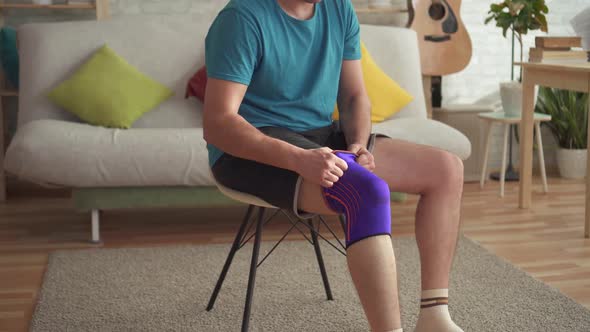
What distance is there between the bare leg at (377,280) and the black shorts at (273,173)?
24 cm

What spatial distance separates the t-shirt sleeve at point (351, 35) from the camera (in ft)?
6.57

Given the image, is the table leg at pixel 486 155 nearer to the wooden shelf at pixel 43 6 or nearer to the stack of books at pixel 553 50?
the stack of books at pixel 553 50

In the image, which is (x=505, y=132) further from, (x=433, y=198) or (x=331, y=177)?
(x=331, y=177)

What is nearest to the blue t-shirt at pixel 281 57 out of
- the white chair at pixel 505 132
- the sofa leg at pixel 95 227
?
the sofa leg at pixel 95 227

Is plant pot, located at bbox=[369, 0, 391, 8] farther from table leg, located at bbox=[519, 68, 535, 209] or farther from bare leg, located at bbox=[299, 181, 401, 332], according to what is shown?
bare leg, located at bbox=[299, 181, 401, 332]

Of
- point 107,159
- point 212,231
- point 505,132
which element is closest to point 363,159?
point 107,159

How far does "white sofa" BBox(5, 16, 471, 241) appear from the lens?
300 centimetres

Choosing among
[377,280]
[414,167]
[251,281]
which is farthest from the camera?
[251,281]

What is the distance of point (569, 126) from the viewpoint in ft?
14.4

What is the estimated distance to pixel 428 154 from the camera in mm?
1830

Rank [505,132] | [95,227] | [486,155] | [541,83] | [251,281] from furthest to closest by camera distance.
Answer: [486,155], [505,132], [541,83], [95,227], [251,281]

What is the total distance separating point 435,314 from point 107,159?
167 cm

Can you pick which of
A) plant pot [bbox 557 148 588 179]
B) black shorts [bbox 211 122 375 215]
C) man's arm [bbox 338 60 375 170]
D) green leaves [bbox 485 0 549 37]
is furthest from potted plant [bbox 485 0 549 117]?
black shorts [bbox 211 122 375 215]

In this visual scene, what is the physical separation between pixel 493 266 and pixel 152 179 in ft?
4.39
